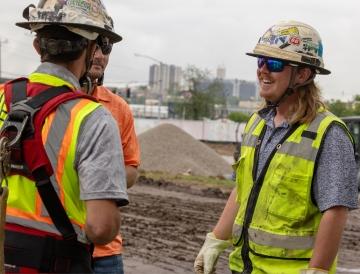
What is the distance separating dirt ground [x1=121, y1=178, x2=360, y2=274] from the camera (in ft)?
31.2

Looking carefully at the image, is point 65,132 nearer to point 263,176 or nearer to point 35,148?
point 35,148

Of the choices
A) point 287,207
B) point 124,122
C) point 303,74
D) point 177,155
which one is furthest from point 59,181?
point 177,155

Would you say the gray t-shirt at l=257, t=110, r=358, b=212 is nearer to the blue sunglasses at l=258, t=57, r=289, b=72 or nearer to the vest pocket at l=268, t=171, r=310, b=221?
the vest pocket at l=268, t=171, r=310, b=221

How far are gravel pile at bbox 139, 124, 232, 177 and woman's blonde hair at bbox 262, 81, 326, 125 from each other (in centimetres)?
2447

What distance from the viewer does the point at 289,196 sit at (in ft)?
10.9

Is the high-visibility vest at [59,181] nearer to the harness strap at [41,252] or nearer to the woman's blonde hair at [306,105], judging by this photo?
the harness strap at [41,252]

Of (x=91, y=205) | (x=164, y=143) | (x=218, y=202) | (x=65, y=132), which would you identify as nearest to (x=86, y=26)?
(x=65, y=132)

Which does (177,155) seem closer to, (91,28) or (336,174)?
(336,174)

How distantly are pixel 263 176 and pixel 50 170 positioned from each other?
4.27ft

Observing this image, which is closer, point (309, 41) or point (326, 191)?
point (326, 191)

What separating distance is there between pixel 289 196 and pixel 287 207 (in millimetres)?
54

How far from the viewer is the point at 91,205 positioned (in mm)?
2439

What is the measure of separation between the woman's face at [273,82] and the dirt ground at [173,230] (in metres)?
5.60

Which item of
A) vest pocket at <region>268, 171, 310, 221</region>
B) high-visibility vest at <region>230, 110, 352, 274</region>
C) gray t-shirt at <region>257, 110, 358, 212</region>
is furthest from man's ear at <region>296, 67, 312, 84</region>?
vest pocket at <region>268, 171, 310, 221</region>
